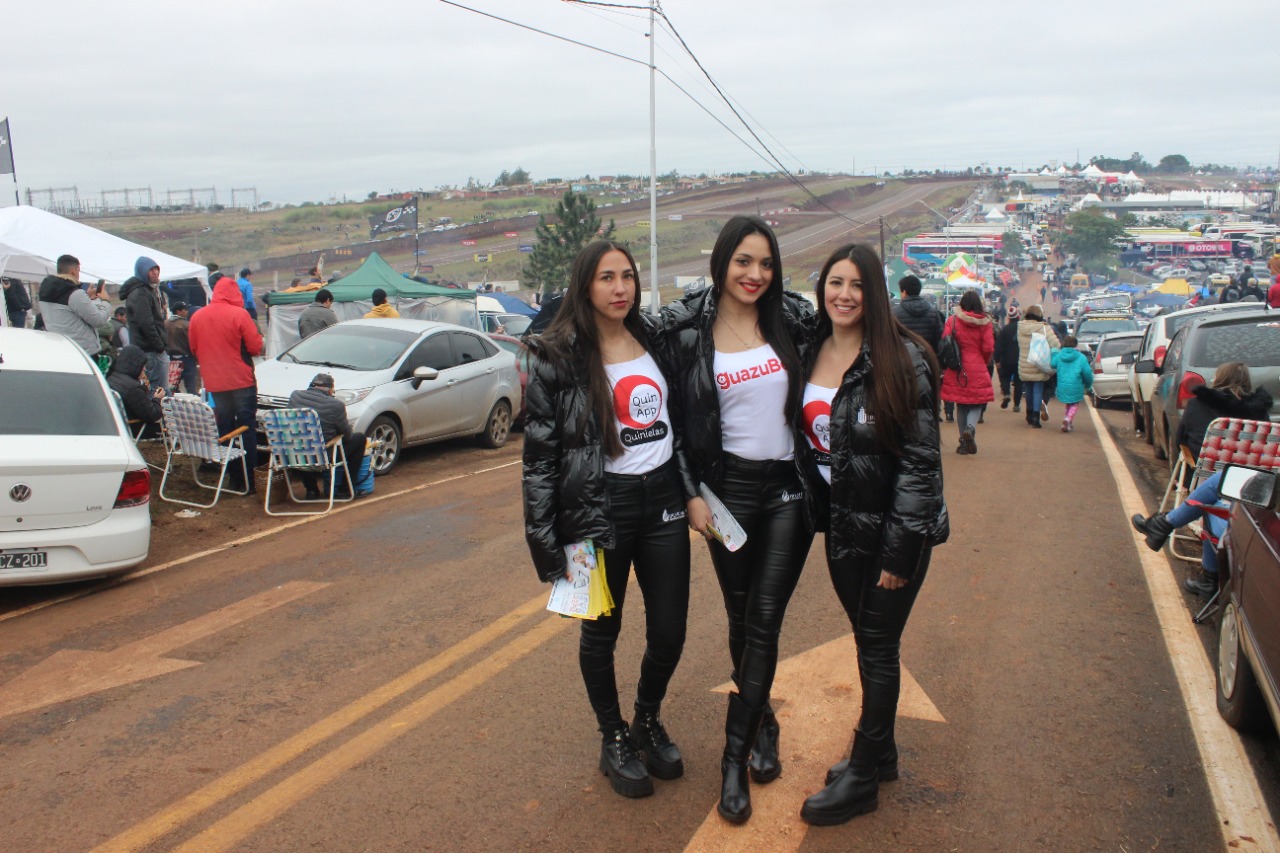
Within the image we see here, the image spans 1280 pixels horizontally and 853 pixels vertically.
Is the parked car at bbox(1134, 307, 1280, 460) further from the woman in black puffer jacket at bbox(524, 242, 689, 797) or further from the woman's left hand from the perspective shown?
the woman in black puffer jacket at bbox(524, 242, 689, 797)

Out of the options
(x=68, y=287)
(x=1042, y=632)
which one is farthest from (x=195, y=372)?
(x=1042, y=632)

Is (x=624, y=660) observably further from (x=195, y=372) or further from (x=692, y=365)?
(x=195, y=372)

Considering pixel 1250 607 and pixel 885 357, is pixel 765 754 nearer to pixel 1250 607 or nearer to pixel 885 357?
pixel 885 357

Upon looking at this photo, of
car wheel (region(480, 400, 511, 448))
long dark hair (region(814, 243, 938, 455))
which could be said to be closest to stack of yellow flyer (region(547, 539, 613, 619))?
long dark hair (region(814, 243, 938, 455))

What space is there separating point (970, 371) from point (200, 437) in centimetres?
791

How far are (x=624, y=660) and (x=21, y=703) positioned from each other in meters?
2.74

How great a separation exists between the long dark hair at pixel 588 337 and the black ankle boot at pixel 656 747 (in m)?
1.07

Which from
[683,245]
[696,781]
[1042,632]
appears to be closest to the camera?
[696,781]

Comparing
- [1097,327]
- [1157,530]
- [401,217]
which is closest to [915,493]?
[1157,530]

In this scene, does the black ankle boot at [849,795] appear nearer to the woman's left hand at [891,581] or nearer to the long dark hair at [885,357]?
the woman's left hand at [891,581]

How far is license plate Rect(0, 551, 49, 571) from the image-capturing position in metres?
5.98

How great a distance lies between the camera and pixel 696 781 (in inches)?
147

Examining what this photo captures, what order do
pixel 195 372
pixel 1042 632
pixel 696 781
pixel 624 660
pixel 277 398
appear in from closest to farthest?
pixel 696 781 < pixel 624 660 < pixel 1042 632 < pixel 277 398 < pixel 195 372

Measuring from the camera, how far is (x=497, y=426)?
1295cm
